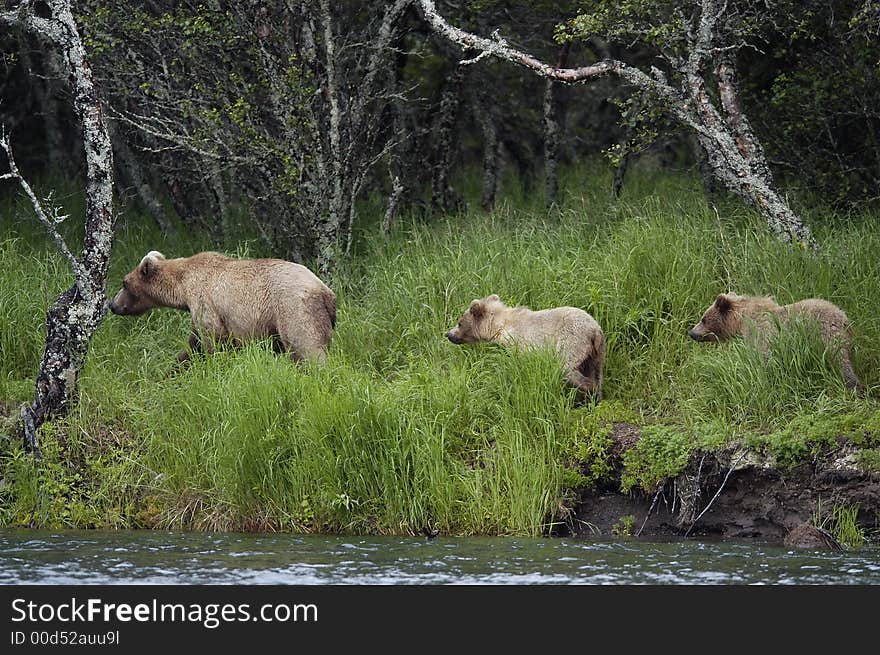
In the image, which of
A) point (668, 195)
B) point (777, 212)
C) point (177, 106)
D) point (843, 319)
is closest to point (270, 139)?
point (177, 106)

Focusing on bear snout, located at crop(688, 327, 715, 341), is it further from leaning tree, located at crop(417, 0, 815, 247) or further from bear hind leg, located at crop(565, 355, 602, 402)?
leaning tree, located at crop(417, 0, 815, 247)

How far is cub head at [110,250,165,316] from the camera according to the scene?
11.1 metres

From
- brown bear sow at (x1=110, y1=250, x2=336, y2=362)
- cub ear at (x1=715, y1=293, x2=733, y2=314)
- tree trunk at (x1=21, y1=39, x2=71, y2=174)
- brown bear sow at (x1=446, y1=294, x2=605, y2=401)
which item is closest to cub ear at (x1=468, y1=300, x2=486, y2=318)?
brown bear sow at (x1=446, y1=294, x2=605, y2=401)

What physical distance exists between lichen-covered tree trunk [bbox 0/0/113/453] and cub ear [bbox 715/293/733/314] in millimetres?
4683

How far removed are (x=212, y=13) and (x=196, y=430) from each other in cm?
535

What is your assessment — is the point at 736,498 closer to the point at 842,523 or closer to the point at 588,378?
the point at 842,523

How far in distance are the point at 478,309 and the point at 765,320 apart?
2177 millimetres

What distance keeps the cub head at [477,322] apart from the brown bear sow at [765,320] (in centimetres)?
157

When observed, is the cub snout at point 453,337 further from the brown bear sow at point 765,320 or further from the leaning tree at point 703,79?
the leaning tree at point 703,79

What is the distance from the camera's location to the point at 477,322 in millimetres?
10273

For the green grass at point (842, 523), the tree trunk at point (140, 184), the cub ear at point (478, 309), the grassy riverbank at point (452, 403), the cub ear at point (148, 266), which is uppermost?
the tree trunk at point (140, 184)

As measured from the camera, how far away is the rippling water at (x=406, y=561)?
7145 mm

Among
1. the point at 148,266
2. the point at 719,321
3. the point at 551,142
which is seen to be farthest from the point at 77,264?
the point at 551,142

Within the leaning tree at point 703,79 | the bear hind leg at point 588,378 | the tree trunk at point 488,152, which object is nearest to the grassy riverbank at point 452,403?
the bear hind leg at point 588,378
